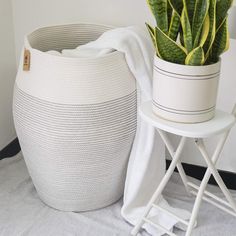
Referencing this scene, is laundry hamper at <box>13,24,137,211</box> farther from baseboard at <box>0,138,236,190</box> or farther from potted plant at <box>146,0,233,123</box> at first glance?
baseboard at <box>0,138,236,190</box>

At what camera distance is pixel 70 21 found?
67.7 inches

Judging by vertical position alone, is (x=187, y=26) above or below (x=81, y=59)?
above

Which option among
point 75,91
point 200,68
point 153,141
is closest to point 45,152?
point 75,91

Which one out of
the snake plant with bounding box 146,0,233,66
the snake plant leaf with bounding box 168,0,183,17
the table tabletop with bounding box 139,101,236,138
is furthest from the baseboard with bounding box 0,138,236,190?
the snake plant leaf with bounding box 168,0,183,17

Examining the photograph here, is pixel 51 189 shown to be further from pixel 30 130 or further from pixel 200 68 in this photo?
pixel 200 68

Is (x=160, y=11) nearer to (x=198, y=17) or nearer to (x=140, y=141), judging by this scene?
(x=198, y=17)

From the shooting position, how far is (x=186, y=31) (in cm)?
106

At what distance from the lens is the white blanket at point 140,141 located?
4.43 feet

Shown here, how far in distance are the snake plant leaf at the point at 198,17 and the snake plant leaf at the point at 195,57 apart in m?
0.04

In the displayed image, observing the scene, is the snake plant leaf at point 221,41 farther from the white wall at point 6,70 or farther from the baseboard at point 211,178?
the white wall at point 6,70

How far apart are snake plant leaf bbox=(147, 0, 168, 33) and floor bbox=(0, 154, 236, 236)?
705 mm

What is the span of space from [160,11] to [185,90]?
0.22 metres

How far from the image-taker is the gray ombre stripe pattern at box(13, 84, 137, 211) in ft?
4.30

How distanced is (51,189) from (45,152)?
165mm
